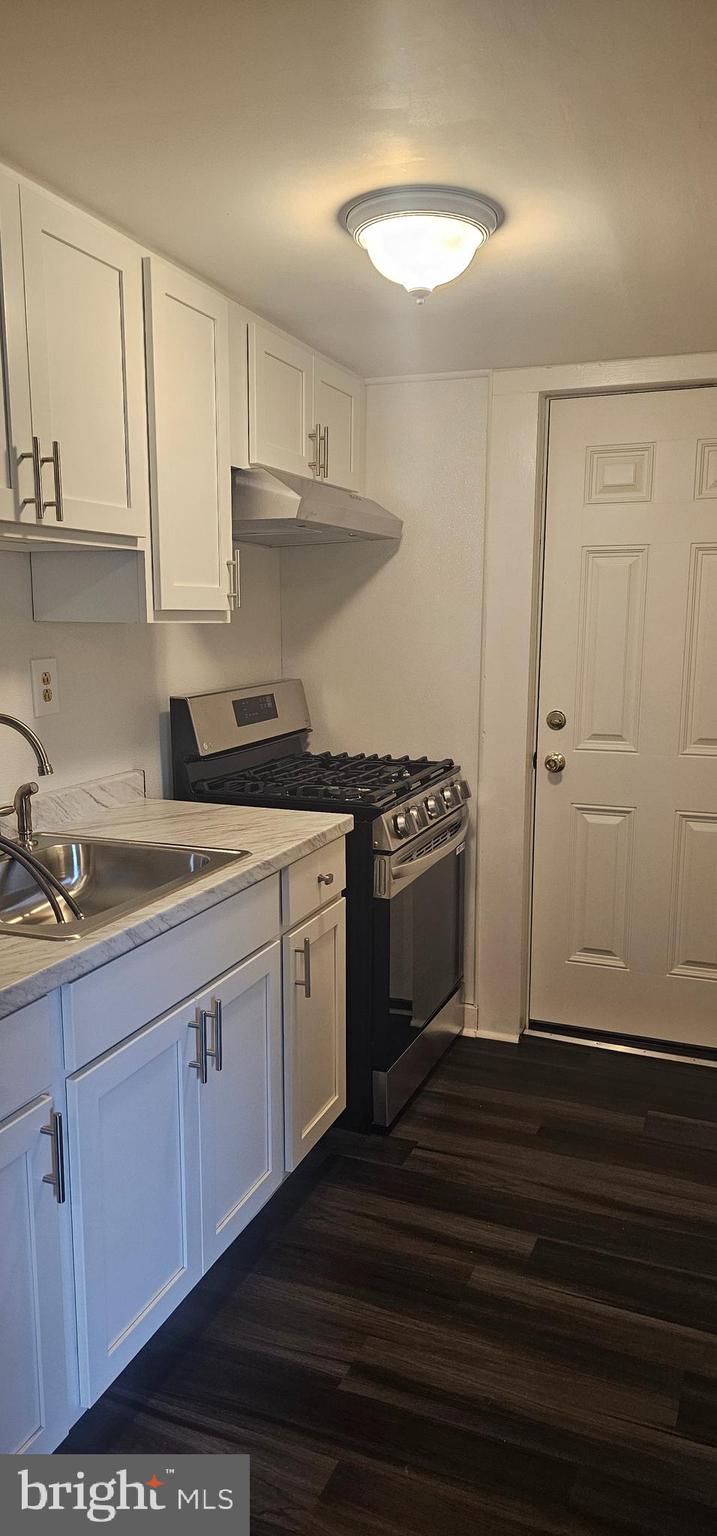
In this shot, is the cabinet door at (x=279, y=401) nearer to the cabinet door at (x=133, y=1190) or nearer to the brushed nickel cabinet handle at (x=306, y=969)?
the brushed nickel cabinet handle at (x=306, y=969)

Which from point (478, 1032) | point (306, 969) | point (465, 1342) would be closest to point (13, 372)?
point (306, 969)

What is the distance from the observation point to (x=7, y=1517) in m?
1.45

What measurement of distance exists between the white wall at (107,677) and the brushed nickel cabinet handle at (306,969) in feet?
2.24

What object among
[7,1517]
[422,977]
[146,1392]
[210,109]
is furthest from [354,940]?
[210,109]

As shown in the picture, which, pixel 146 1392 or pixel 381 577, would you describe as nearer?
pixel 146 1392

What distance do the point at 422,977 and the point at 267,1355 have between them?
1.17 m

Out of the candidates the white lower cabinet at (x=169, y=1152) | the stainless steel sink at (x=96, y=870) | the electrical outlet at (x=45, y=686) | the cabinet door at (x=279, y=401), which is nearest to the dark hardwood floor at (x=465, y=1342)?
the white lower cabinet at (x=169, y=1152)

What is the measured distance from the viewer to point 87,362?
193cm

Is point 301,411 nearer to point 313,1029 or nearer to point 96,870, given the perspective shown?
point 96,870

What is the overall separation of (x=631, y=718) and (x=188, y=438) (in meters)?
1.68

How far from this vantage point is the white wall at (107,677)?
2.21m

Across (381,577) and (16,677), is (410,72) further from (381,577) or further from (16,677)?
(381,577)

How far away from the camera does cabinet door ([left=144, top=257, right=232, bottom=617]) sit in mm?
2145

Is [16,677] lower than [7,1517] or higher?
higher
